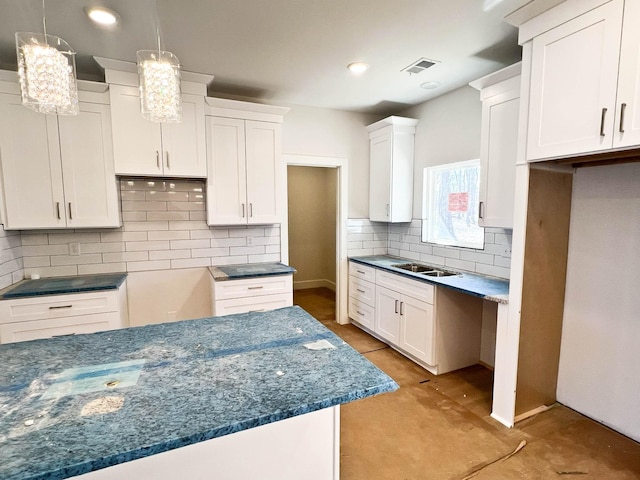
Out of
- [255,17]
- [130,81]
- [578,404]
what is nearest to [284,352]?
[255,17]

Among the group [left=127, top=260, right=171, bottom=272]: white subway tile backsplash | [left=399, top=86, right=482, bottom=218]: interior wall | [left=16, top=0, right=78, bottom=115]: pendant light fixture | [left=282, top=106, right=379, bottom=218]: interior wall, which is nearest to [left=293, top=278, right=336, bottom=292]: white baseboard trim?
[left=282, top=106, right=379, bottom=218]: interior wall

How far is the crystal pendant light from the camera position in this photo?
136cm

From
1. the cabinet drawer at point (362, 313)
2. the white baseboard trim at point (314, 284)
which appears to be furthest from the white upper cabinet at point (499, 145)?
the white baseboard trim at point (314, 284)

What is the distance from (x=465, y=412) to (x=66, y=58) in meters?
3.09

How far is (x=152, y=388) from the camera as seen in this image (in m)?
1.04

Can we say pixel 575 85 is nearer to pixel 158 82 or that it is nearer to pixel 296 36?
pixel 296 36

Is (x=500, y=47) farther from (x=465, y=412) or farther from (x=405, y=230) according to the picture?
(x=465, y=412)

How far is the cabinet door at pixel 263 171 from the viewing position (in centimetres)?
314

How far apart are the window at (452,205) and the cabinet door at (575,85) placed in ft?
3.76

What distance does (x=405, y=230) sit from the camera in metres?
3.93

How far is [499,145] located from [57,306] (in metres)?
3.60

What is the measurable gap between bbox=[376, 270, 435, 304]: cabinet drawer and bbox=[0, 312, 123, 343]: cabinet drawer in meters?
2.48

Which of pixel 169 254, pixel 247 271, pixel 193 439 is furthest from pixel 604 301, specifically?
pixel 169 254

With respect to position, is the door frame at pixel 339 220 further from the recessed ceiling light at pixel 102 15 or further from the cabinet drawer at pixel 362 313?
the recessed ceiling light at pixel 102 15
